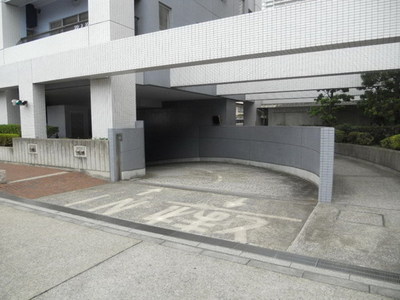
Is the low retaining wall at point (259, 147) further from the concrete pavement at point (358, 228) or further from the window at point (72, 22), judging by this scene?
the window at point (72, 22)

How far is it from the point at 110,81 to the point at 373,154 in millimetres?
11346

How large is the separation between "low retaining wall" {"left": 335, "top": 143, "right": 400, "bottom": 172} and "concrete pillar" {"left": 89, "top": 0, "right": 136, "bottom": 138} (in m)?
10.0

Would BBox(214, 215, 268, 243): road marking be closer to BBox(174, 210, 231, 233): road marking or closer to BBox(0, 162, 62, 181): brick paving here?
BBox(174, 210, 231, 233): road marking

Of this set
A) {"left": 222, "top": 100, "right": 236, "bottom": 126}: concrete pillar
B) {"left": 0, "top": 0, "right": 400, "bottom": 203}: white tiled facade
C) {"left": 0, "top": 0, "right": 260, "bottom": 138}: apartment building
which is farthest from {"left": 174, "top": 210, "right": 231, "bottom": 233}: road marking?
{"left": 222, "top": 100, "right": 236, "bottom": 126}: concrete pillar

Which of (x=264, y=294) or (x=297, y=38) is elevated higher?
(x=297, y=38)

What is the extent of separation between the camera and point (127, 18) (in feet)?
38.0

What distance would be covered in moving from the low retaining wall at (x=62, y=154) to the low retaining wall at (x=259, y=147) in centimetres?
694

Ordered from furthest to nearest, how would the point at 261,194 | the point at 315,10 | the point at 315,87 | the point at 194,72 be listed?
the point at 315,87, the point at 194,72, the point at 261,194, the point at 315,10

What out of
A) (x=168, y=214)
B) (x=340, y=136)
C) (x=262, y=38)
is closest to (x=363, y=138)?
(x=340, y=136)

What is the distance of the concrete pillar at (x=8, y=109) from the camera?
16.0 meters

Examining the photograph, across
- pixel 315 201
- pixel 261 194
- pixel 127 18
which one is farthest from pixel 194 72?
pixel 315 201

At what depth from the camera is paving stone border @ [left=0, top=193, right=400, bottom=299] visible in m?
3.86

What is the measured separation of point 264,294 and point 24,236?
4.29 metres

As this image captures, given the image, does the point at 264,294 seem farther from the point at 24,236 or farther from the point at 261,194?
the point at 261,194
